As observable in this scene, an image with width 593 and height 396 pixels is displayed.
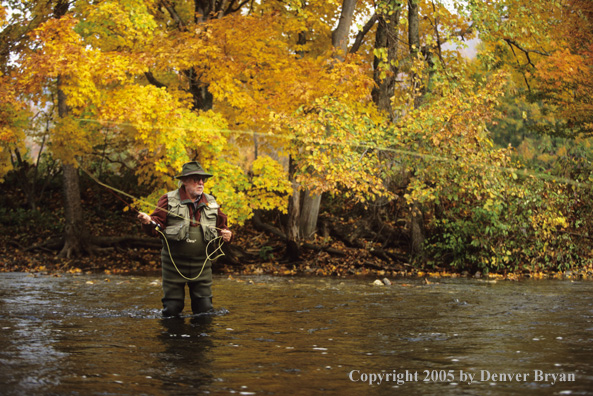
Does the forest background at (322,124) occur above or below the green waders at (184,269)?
above

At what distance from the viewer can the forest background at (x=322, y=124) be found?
49.8 ft

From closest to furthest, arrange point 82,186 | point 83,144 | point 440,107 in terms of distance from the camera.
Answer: point 440,107, point 83,144, point 82,186

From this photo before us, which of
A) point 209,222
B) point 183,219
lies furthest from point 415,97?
point 183,219

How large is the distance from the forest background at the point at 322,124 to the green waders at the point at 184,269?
6393 mm

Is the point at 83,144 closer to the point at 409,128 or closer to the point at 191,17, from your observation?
the point at 191,17

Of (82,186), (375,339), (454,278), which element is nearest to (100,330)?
(375,339)

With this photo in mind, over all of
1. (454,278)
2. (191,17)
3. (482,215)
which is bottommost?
(454,278)

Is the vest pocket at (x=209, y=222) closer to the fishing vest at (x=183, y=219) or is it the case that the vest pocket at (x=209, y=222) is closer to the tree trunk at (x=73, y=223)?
the fishing vest at (x=183, y=219)

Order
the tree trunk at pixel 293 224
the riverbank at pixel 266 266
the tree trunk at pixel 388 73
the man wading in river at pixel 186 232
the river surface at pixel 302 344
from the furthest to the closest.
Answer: the tree trunk at pixel 293 224
the tree trunk at pixel 388 73
the riverbank at pixel 266 266
the man wading in river at pixel 186 232
the river surface at pixel 302 344

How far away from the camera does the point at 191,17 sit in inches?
867

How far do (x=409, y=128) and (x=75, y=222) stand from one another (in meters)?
11.0

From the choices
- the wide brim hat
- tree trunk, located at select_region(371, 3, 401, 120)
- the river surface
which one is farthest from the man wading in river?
tree trunk, located at select_region(371, 3, 401, 120)

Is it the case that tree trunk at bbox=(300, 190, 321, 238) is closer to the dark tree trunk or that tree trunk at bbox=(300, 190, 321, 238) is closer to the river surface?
the dark tree trunk

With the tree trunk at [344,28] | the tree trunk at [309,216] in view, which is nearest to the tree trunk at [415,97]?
the tree trunk at [344,28]
